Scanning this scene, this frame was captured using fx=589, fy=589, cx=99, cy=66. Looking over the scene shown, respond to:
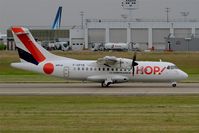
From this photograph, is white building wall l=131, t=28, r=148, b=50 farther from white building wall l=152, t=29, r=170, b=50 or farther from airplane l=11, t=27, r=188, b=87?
airplane l=11, t=27, r=188, b=87

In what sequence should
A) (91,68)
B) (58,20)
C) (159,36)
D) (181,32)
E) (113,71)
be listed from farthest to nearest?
1. (58,20)
2. (181,32)
3. (159,36)
4. (113,71)
5. (91,68)

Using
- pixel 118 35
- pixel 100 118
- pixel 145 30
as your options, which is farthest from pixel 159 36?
pixel 100 118

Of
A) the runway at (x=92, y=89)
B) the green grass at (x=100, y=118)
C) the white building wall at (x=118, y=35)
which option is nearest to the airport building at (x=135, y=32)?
the white building wall at (x=118, y=35)

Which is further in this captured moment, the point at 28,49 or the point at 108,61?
the point at 108,61

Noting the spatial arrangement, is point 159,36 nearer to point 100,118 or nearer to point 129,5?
point 129,5

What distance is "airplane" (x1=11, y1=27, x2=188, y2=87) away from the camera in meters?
45.1

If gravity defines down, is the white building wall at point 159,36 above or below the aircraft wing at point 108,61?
above

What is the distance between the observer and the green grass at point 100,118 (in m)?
20.0

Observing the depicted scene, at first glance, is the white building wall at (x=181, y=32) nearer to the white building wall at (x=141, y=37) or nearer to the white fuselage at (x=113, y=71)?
the white building wall at (x=141, y=37)

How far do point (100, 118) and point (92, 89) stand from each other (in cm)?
2014

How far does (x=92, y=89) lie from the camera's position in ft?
141

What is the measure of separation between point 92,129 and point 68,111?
6060 mm

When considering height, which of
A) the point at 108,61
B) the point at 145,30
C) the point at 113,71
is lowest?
the point at 113,71

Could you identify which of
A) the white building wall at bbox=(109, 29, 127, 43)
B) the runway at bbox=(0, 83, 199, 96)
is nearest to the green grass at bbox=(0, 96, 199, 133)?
the runway at bbox=(0, 83, 199, 96)
